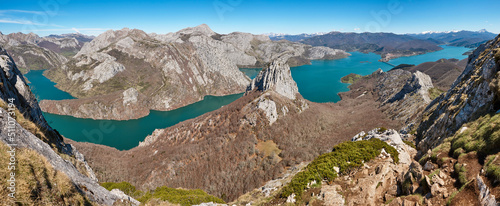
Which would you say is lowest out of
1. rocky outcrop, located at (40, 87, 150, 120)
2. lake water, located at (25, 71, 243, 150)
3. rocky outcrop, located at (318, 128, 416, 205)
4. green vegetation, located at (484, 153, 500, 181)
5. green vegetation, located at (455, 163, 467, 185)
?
lake water, located at (25, 71, 243, 150)

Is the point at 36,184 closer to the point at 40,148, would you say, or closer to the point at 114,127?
the point at 40,148

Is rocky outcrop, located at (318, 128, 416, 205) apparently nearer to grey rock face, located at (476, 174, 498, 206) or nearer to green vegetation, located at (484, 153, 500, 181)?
green vegetation, located at (484, 153, 500, 181)

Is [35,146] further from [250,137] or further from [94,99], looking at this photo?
[94,99]

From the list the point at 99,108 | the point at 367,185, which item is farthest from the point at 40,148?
the point at 99,108

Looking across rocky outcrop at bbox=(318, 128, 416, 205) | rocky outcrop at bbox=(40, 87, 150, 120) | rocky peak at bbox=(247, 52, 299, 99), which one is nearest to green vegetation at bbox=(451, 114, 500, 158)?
rocky outcrop at bbox=(318, 128, 416, 205)

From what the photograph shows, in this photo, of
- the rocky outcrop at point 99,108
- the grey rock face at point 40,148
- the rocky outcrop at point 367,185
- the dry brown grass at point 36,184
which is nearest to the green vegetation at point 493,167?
the rocky outcrop at point 367,185

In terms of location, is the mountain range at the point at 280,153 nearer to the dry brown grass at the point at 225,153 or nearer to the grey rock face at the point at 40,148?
the grey rock face at the point at 40,148

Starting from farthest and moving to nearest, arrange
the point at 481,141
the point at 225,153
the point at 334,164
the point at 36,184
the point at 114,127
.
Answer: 1. the point at 114,127
2. the point at 225,153
3. the point at 334,164
4. the point at 481,141
5. the point at 36,184
